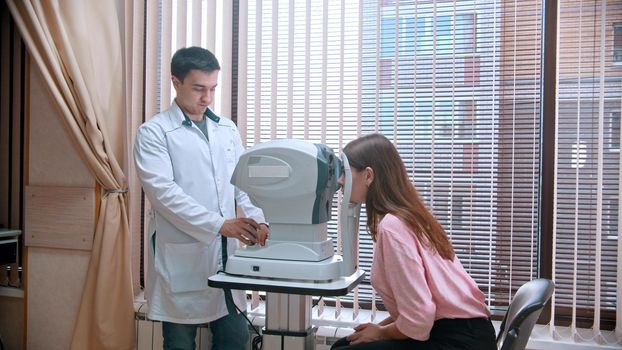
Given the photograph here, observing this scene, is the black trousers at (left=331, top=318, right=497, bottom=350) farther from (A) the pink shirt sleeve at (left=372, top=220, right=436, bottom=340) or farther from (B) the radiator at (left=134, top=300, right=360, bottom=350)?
(B) the radiator at (left=134, top=300, right=360, bottom=350)

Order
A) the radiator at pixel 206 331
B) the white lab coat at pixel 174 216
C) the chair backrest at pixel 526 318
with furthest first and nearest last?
the radiator at pixel 206 331 → the white lab coat at pixel 174 216 → the chair backrest at pixel 526 318

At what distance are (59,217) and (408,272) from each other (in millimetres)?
1866

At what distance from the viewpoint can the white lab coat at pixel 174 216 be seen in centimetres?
195

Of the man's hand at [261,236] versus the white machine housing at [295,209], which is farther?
the man's hand at [261,236]

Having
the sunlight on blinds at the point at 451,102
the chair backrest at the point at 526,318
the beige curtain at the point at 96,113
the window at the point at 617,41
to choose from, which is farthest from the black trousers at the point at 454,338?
the beige curtain at the point at 96,113

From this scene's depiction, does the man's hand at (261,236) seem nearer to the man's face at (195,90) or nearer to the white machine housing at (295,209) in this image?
the white machine housing at (295,209)

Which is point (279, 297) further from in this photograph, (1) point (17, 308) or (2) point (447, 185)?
(1) point (17, 308)

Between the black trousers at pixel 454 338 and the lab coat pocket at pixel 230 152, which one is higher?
the lab coat pocket at pixel 230 152

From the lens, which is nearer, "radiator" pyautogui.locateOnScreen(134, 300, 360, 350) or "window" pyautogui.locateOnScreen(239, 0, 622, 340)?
"window" pyautogui.locateOnScreen(239, 0, 622, 340)

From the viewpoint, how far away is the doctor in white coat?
1.97m

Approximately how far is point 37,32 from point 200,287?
1.36 meters

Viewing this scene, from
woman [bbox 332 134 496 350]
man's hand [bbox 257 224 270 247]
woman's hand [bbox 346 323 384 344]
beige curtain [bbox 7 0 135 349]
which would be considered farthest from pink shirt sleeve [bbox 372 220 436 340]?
beige curtain [bbox 7 0 135 349]

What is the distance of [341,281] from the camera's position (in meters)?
1.58

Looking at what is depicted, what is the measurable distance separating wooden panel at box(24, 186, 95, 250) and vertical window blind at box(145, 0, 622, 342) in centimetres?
87
